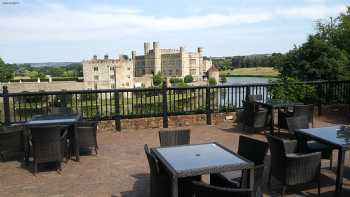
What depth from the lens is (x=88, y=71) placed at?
7131 centimetres

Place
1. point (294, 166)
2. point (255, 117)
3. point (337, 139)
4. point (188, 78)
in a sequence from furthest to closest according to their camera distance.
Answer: point (188, 78) < point (255, 117) < point (337, 139) < point (294, 166)

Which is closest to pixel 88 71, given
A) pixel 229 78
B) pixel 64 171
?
pixel 229 78

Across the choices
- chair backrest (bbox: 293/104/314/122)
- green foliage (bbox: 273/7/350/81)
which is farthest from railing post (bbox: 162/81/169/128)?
green foliage (bbox: 273/7/350/81)

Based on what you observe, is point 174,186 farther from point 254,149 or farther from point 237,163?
point 254,149

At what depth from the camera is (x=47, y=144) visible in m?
4.85

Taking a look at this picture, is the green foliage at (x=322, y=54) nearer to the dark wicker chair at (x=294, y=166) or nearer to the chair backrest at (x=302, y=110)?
the chair backrest at (x=302, y=110)

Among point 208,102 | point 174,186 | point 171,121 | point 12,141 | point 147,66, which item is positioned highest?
point 147,66

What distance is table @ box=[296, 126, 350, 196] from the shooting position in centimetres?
376

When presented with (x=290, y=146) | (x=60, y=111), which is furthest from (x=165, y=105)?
(x=290, y=146)

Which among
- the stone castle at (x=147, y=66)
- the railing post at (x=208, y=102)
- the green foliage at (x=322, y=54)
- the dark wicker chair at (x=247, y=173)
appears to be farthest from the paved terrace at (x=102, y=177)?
the stone castle at (x=147, y=66)

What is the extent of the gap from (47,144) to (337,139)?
13.0 ft

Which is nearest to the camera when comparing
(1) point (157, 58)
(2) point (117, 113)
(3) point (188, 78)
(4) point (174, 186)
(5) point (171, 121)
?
(4) point (174, 186)

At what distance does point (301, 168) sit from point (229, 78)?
57.3m

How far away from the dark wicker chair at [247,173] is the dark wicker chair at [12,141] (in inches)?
138
